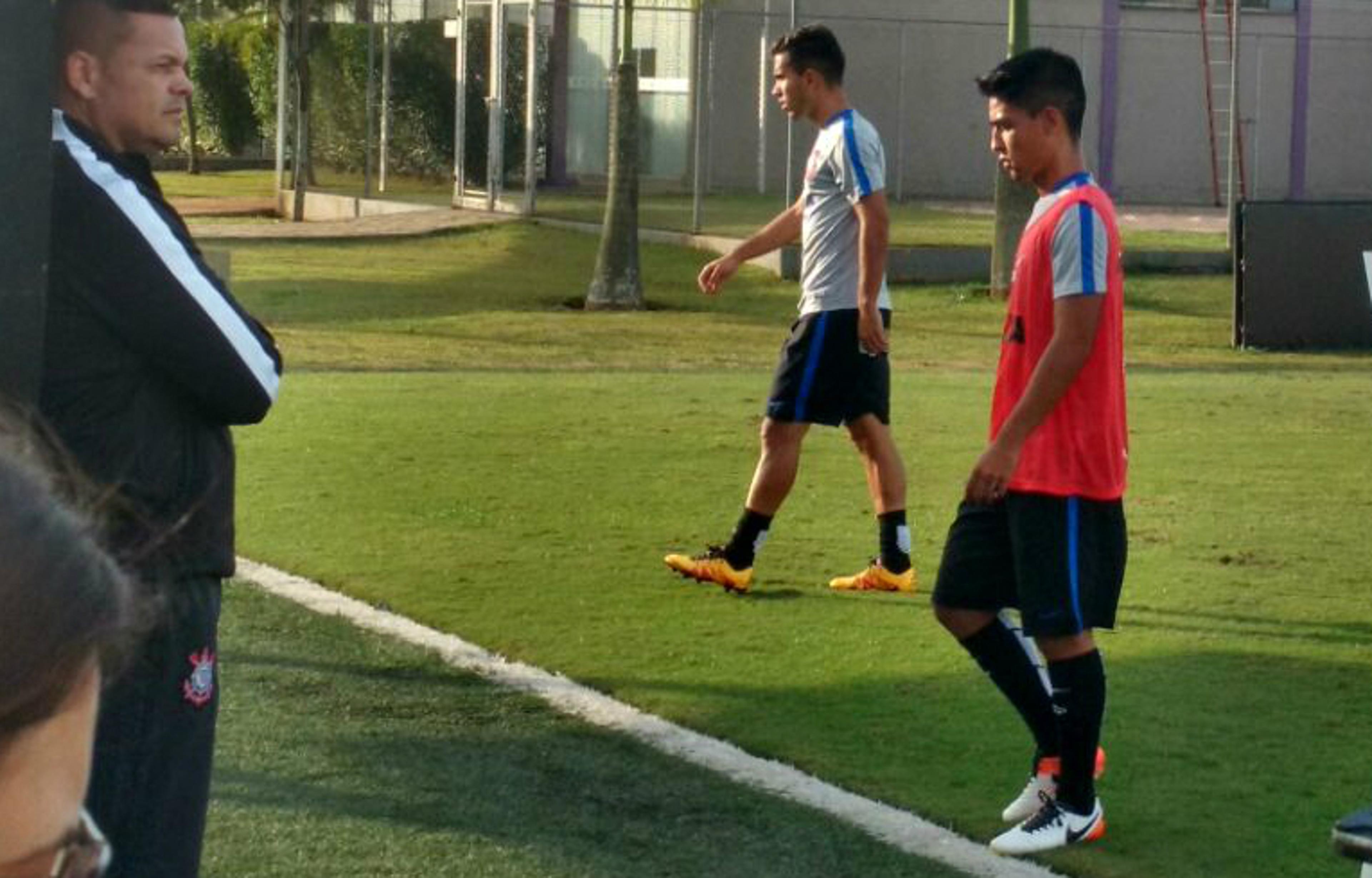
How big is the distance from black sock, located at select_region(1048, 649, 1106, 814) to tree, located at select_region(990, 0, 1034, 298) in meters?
16.1

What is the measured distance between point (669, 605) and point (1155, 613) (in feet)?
5.75

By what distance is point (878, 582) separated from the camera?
29.8 ft

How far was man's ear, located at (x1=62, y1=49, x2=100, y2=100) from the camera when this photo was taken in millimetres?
3643

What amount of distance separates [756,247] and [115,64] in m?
5.79

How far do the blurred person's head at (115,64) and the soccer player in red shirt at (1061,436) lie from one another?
8.79ft

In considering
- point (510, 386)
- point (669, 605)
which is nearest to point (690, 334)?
point (510, 386)

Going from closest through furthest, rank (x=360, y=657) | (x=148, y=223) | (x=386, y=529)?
(x=148, y=223), (x=360, y=657), (x=386, y=529)

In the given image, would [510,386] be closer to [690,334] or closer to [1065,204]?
[690,334]

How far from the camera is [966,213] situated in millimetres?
31469

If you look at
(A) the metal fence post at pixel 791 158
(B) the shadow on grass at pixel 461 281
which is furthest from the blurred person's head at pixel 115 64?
(A) the metal fence post at pixel 791 158

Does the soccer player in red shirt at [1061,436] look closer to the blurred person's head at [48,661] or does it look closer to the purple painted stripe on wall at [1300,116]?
the blurred person's head at [48,661]

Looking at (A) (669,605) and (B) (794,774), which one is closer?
(B) (794,774)

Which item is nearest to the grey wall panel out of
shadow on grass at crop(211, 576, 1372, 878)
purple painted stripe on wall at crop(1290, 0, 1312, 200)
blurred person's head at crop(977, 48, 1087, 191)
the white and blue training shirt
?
the white and blue training shirt

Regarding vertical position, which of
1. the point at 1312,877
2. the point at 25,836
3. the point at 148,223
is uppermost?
the point at 148,223
